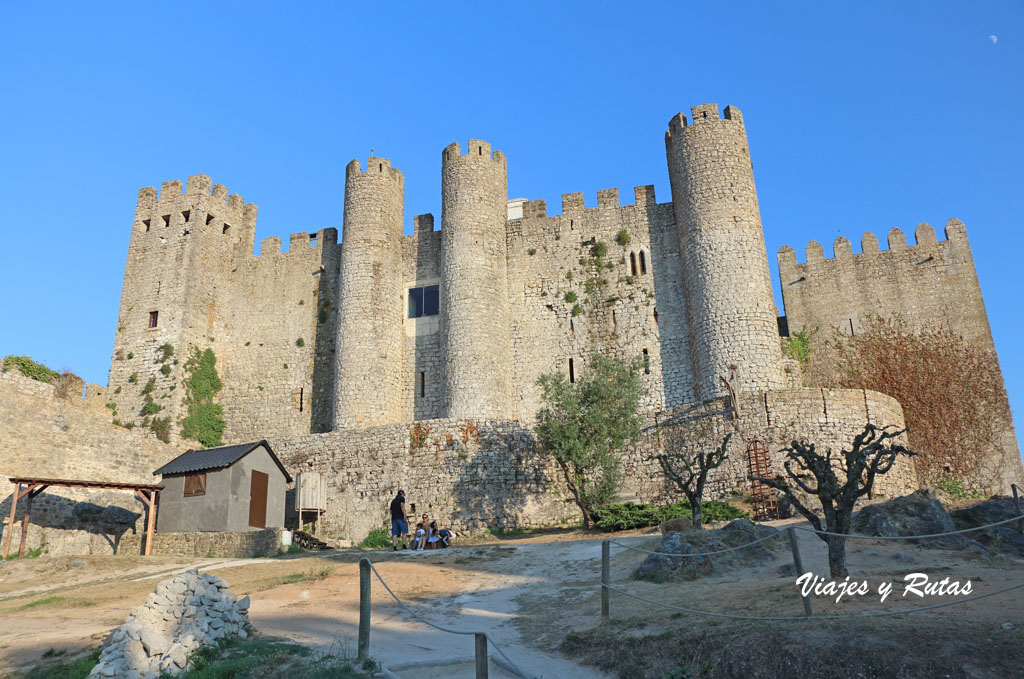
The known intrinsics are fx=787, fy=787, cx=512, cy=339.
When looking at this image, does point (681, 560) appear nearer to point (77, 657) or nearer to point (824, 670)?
point (824, 670)

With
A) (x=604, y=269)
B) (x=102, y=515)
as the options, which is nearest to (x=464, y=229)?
(x=604, y=269)

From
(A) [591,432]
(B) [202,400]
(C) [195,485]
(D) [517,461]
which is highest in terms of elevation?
(B) [202,400]

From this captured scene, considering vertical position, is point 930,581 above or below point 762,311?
below

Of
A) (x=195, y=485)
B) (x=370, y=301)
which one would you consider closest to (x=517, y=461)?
(x=195, y=485)

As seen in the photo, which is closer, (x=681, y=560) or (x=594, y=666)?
(x=594, y=666)

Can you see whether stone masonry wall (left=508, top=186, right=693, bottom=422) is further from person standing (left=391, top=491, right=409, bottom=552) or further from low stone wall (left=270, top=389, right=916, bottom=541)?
person standing (left=391, top=491, right=409, bottom=552)

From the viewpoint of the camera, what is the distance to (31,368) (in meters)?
30.0

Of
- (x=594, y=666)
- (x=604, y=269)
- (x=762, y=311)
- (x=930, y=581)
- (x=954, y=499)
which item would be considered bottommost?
(x=594, y=666)

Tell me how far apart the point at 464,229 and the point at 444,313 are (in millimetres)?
3392

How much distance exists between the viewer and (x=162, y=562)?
18688 millimetres

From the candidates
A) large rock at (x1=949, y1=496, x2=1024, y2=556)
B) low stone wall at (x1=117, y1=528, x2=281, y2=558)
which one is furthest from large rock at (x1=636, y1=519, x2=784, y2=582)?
low stone wall at (x1=117, y1=528, x2=281, y2=558)

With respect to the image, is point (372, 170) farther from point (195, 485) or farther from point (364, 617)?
point (364, 617)

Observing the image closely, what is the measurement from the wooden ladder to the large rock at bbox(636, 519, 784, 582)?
12.8ft

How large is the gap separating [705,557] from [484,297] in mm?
17039
